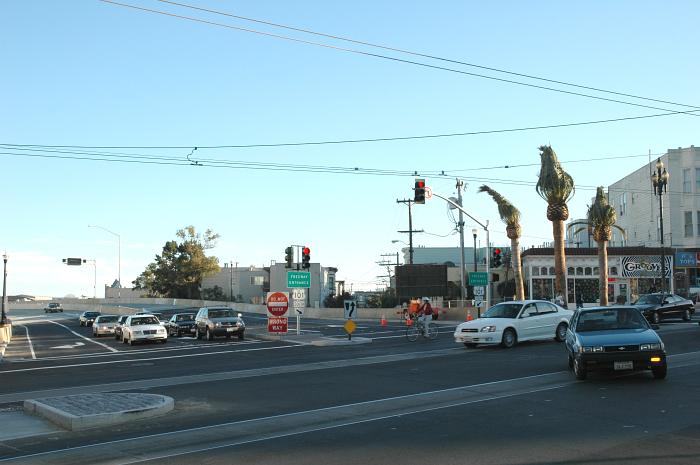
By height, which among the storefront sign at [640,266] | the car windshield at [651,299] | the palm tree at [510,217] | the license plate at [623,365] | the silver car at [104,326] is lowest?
the silver car at [104,326]

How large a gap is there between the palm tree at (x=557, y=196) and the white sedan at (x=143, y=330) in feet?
69.2

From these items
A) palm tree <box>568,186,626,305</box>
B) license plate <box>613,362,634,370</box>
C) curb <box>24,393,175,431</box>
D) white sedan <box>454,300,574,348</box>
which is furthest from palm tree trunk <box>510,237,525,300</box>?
curb <box>24,393,175,431</box>

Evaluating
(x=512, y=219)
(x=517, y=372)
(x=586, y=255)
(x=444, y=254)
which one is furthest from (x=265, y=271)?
(x=517, y=372)

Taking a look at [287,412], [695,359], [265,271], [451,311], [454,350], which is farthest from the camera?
[265,271]

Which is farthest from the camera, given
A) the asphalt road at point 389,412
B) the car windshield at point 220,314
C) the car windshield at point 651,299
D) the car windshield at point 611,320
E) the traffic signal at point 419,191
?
the car windshield at point 220,314

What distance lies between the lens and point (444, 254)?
10181 centimetres

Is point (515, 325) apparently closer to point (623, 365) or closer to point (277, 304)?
point (623, 365)

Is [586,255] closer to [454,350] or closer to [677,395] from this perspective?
[454,350]

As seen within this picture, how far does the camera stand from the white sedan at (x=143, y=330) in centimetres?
3456

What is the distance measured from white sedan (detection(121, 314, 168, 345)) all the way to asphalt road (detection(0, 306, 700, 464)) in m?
11.5

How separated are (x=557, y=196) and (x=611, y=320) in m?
26.4

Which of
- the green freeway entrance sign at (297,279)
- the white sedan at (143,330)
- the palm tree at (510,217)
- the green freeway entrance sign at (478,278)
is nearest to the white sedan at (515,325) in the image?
the green freeway entrance sign at (297,279)

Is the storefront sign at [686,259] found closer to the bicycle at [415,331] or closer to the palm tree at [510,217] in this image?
the palm tree at [510,217]

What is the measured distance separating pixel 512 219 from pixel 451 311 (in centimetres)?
987
